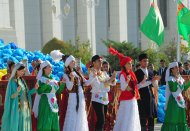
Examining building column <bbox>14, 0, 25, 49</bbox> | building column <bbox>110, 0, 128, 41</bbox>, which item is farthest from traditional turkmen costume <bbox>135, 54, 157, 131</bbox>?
building column <bbox>110, 0, 128, 41</bbox>

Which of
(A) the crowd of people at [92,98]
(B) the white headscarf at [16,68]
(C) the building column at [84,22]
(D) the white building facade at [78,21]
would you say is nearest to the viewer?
(B) the white headscarf at [16,68]

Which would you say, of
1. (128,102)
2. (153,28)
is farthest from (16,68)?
(153,28)

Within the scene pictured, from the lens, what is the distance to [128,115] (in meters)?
13.2

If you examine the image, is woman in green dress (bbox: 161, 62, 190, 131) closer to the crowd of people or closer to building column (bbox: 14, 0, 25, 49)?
the crowd of people

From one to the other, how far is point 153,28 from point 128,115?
807 cm

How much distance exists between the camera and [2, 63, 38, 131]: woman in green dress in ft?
39.1

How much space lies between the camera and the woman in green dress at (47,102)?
12297 millimetres

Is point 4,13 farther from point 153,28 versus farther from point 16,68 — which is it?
point 16,68

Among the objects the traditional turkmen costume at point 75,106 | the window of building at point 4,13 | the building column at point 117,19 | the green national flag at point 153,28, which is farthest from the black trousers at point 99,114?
the building column at point 117,19

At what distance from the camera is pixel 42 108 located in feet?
40.6

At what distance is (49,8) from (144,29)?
18517 millimetres

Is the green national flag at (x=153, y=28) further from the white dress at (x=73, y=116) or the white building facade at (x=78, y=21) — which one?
the white building facade at (x=78, y=21)

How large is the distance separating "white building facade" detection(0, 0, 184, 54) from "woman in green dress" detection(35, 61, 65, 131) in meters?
17.0

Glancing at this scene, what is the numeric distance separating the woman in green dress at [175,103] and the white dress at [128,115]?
755mm
